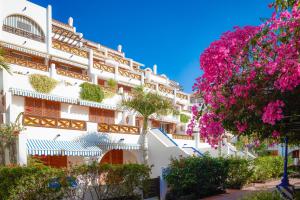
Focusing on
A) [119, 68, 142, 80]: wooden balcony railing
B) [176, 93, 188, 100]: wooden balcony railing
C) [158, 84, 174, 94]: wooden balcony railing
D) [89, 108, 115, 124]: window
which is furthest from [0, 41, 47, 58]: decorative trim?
[176, 93, 188, 100]: wooden balcony railing

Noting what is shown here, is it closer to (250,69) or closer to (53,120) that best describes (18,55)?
(53,120)

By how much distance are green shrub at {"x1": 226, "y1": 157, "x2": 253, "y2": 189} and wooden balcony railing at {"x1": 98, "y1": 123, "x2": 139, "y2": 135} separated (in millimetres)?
8552

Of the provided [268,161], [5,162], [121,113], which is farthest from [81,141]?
[268,161]

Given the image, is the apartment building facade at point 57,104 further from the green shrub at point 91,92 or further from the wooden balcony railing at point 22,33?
the green shrub at point 91,92

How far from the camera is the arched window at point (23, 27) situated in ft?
99.7

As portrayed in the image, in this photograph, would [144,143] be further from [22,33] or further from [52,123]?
[22,33]

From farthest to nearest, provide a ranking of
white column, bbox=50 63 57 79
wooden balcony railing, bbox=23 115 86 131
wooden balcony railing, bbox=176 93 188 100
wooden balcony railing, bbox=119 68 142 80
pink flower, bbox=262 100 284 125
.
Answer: wooden balcony railing, bbox=176 93 188 100, wooden balcony railing, bbox=119 68 142 80, white column, bbox=50 63 57 79, wooden balcony railing, bbox=23 115 86 131, pink flower, bbox=262 100 284 125

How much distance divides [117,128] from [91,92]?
373 cm

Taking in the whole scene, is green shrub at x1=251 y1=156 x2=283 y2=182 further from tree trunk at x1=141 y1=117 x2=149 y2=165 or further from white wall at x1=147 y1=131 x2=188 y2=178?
tree trunk at x1=141 y1=117 x2=149 y2=165

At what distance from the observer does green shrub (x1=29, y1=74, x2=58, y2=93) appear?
2639cm

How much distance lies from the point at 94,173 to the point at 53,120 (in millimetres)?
8046

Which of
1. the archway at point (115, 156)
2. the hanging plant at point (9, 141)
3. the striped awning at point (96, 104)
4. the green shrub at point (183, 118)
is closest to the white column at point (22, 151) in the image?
the hanging plant at point (9, 141)

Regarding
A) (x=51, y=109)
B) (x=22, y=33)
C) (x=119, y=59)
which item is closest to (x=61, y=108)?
(x=51, y=109)

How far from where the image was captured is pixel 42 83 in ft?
87.7
